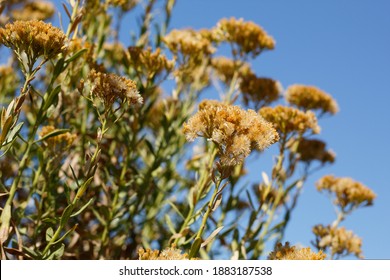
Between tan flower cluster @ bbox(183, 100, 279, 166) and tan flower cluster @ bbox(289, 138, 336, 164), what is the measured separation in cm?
149

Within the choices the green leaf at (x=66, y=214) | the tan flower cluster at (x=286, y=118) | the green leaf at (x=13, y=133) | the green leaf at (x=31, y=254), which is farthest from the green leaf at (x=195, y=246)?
the tan flower cluster at (x=286, y=118)

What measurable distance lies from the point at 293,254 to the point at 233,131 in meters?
0.35

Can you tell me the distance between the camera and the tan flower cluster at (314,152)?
2.80 metres

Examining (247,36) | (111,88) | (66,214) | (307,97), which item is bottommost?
(66,214)

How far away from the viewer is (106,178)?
207 cm

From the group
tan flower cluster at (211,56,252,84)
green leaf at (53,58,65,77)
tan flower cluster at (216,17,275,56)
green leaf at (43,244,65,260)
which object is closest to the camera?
green leaf at (43,244,65,260)

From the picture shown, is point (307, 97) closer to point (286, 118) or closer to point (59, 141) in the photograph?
point (286, 118)

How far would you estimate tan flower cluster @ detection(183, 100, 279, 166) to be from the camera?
1.25 meters

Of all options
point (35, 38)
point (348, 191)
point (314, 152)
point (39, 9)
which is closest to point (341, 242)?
point (348, 191)

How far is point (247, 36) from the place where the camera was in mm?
2506

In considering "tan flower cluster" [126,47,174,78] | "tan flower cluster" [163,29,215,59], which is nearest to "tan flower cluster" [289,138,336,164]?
"tan flower cluster" [163,29,215,59]

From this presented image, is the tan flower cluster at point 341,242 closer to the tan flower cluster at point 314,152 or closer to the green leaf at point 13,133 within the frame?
the tan flower cluster at point 314,152

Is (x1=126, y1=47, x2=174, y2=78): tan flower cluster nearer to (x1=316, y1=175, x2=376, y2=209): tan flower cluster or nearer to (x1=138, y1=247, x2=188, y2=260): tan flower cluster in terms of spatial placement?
(x1=138, y1=247, x2=188, y2=260): tan flower cluster

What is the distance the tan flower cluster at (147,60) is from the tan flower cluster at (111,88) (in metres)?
A: 0.59
